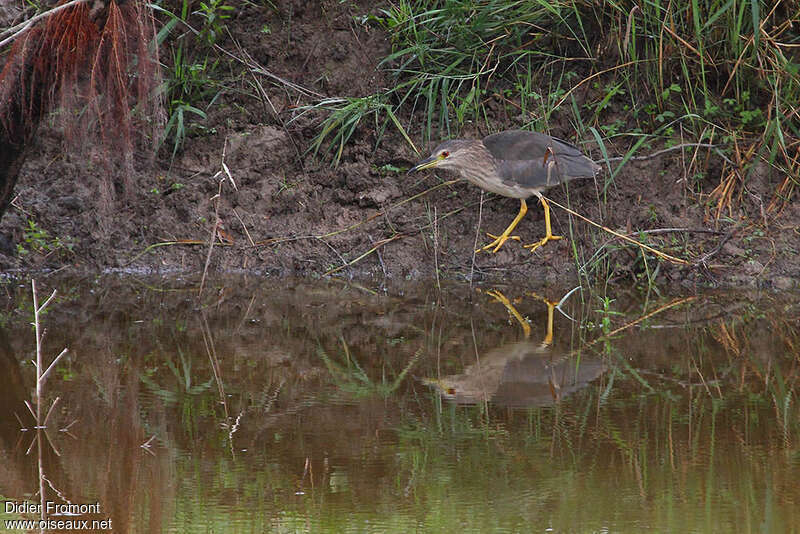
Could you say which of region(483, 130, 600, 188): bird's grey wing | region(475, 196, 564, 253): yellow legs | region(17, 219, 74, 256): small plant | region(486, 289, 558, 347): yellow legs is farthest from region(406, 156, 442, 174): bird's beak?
region(17, 219, 74, 256): small plant

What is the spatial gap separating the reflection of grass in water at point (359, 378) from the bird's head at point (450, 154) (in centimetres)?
209

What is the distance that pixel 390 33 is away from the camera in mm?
7598

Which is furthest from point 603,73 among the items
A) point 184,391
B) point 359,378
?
point 184,391

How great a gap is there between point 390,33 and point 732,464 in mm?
5051

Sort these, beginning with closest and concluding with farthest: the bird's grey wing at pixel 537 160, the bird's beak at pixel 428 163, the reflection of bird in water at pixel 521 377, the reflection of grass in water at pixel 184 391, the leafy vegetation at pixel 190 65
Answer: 1. the reflection of grass in water at pixel 184 391
2. the reflection of bird in water at pixel 521 377
3. the bird's grey wing at pixel 537 160
4. the bird's beak at pixel 428 163
5. the leafy vegetation at pixel 190 65

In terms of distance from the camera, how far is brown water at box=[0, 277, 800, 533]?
2.99 m

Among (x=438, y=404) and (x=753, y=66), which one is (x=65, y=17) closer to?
(x=438, y=404)

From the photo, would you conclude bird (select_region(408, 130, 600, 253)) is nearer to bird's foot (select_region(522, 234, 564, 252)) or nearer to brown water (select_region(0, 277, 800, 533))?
bird's foot (select_region(522, 234, 564, 252))

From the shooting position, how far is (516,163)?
6520 millimetres

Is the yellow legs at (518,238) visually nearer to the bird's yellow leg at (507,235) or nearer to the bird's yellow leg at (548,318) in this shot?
the bird's yellow leg at (507,235)

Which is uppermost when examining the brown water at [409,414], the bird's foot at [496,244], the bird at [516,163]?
the bird at [516,163]

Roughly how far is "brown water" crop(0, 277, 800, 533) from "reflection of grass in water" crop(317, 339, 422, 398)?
16 millimetres

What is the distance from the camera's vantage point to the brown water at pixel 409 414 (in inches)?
118

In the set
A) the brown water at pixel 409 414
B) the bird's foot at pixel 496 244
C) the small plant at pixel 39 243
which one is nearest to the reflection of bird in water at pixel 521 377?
the brown water at pixel 409 414
